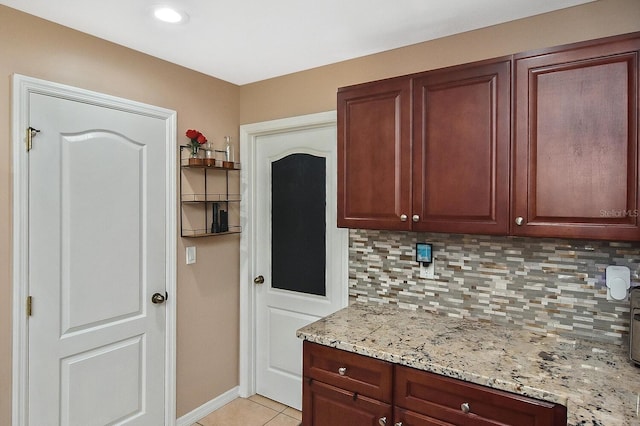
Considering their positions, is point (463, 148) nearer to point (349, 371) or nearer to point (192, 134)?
point (349, 371)

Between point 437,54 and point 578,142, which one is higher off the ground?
point 437,54

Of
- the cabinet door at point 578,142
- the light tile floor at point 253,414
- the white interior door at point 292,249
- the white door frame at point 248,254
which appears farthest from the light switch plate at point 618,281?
the white door frame at point 248,254

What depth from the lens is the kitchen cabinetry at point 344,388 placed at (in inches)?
66.6

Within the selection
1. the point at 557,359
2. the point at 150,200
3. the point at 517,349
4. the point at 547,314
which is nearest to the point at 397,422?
the point at 517,349

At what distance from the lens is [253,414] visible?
277cm

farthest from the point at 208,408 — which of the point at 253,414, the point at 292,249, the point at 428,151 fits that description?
the point at 428,151

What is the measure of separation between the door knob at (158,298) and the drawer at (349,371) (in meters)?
1.08

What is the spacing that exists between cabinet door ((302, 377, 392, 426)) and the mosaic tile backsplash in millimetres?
710

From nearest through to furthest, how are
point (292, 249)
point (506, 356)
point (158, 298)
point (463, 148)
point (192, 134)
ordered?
point (506, 356) → point (463, 148) → point (158, 298) → point (192, 134) → point (292, 249)

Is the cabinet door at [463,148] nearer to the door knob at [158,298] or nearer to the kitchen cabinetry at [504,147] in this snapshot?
the kitchen cabinetry at [504,147]

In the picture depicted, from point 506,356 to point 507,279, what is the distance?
0.49 meters

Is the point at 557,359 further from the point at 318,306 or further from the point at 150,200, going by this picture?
the point at 150,200

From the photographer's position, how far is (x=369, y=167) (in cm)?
202

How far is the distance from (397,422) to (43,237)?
1917 millimetres
